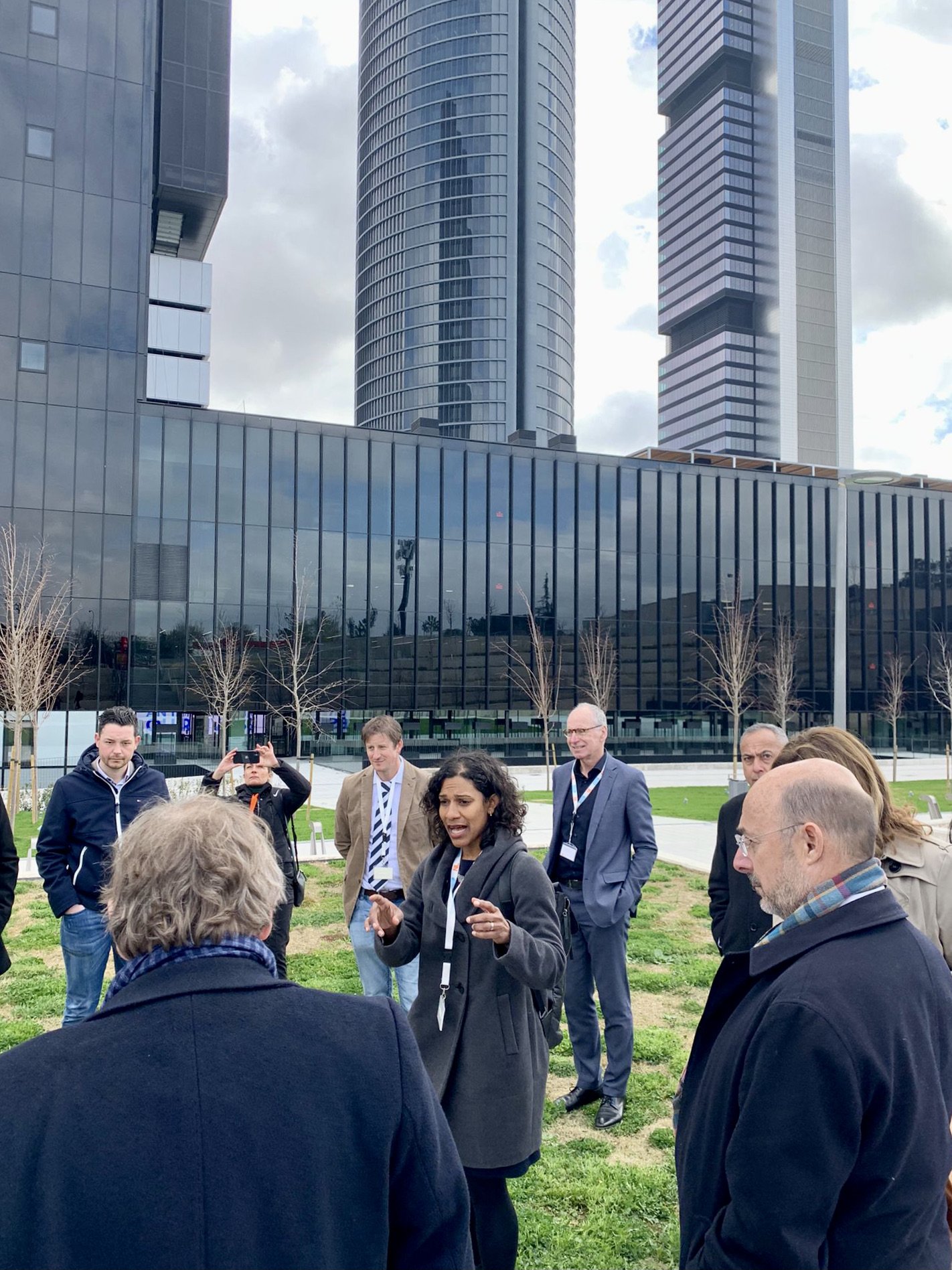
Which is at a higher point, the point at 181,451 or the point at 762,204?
the point at 762,204

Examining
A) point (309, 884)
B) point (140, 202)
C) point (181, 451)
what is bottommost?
point (309, 884)

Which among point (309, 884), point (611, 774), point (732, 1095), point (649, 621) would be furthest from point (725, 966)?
point (649, 621)

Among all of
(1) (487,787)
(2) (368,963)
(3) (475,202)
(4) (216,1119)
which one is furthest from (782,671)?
(3) (475,202)

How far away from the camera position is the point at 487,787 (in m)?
3.62

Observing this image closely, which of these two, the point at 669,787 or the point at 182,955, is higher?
the point at 182,955

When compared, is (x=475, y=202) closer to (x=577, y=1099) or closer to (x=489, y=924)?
(x=577, y=1099)

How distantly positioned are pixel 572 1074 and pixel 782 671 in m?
38.0

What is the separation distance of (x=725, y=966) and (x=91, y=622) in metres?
33.6

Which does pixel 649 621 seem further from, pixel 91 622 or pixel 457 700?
pixel 91 622

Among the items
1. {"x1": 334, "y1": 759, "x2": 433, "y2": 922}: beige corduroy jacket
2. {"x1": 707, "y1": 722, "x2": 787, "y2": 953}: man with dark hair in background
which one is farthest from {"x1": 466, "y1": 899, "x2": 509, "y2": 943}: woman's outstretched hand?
→ {"x1": 334, "y1": 759, "x2": 433, "y2": 922}: beige corduroy jacket

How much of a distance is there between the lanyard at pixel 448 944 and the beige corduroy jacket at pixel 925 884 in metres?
1.60

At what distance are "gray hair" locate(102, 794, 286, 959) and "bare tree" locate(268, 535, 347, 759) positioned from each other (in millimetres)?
32953

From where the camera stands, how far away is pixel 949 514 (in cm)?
4838

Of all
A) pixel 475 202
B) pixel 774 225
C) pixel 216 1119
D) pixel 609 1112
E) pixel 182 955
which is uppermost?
pixel 774 225
